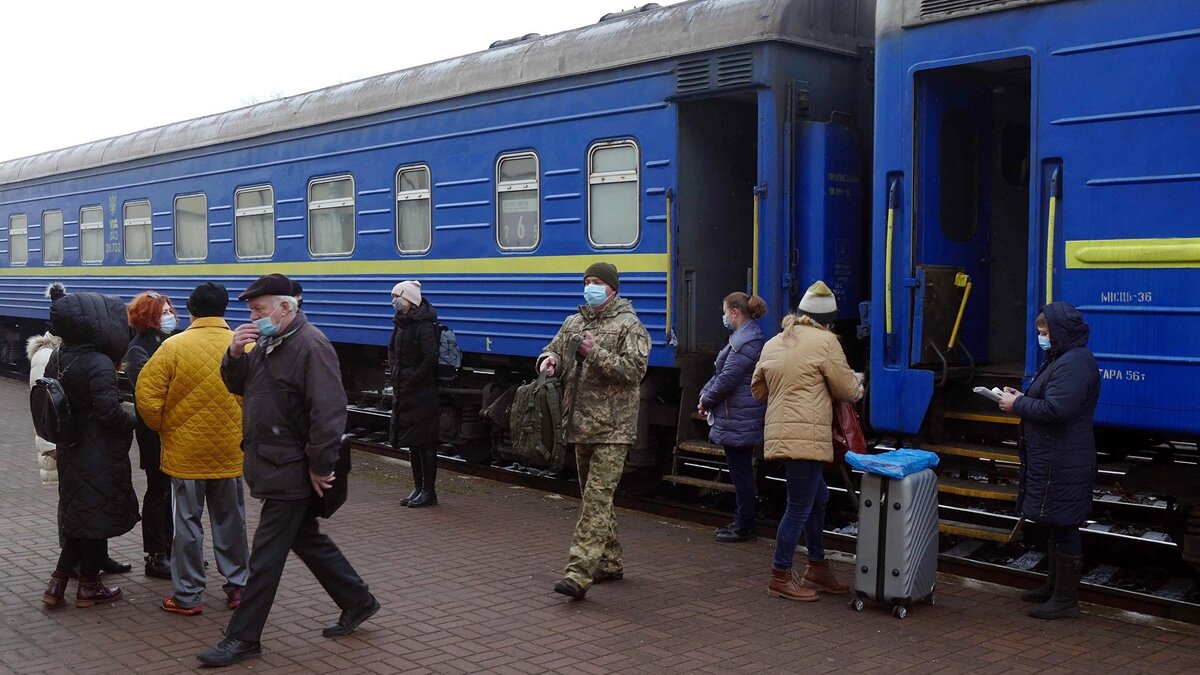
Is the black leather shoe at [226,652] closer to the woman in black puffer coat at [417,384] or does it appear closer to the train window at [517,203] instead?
the woman in black puffer coat at [417,384]

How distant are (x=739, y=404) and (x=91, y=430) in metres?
4.11

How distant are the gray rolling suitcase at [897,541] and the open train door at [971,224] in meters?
1.30

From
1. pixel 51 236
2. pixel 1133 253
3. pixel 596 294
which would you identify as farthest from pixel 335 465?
pixel 51 236

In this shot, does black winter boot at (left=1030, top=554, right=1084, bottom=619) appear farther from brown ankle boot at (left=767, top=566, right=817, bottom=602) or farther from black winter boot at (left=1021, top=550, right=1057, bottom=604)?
brown ankle boot at (left=767, top=566, right=817, bottom=602)

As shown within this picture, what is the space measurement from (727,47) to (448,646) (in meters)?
4.95

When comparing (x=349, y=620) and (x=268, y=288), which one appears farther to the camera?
(x=349, y=620)

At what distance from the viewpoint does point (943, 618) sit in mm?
6359

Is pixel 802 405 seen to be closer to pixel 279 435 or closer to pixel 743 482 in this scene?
pixel 743 482

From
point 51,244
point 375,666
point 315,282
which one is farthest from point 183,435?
point 51,244

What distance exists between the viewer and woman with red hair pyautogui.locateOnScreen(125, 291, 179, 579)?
6977 mm

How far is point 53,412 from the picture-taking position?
20.3 feet

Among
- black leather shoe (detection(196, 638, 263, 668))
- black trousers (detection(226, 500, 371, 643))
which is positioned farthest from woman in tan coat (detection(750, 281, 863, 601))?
black leather shoe (detection(196, 638, 263, 668))

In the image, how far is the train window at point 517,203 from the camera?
34.1ft

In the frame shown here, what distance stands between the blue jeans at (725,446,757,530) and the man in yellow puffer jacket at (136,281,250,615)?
11.2 feet
